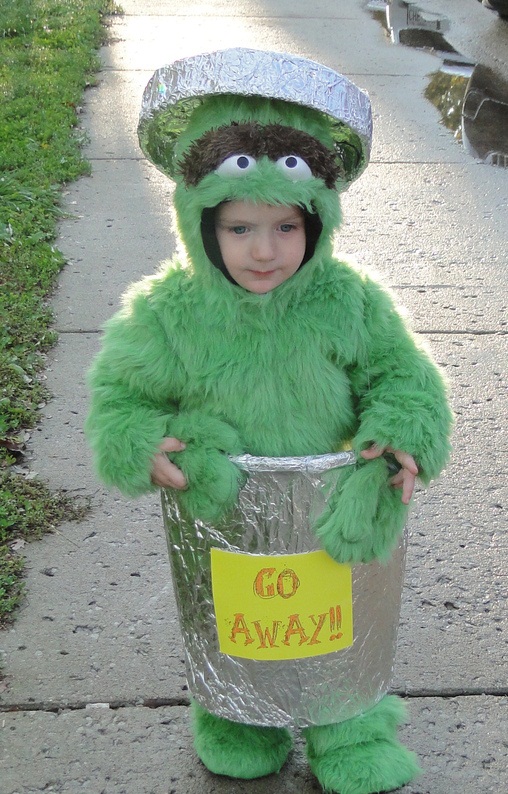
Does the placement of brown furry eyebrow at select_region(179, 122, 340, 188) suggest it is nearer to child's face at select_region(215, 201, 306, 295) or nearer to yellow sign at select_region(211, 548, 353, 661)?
child's face at select_region(215, 201, 306, 295)

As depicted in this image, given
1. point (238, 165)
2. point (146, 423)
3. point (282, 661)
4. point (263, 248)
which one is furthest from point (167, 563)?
point (238, 165)

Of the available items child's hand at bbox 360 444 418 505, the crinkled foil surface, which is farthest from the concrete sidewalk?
child's hand at bbox 360 444 418 505

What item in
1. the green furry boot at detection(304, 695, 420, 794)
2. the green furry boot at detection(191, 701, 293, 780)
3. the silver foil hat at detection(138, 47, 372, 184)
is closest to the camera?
the silver foil hat at detection(138, 47, 372, 184)

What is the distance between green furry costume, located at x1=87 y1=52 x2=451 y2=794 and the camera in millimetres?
2053

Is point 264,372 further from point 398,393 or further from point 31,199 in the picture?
point 31,199

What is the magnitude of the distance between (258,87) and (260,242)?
29 cm

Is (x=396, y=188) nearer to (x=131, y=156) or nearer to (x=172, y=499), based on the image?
(x=131, y=156)

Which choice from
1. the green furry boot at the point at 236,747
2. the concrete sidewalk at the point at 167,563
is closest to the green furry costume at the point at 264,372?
the green furry boot at the point at 236,747

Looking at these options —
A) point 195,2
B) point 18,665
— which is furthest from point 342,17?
point 18,665

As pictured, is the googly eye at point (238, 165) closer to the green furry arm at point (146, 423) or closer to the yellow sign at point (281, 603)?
the green furry arm at point (146, 423)

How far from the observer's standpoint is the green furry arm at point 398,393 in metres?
2.06

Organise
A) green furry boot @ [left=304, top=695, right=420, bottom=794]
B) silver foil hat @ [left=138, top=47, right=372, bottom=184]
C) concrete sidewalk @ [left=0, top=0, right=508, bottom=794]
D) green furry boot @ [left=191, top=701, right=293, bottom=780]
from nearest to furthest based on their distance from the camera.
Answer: silver foil hat @ [left=138, top=47, right=372, bottom=184] → green furry boot @ [left=304, top=695, right=420, bottom=794] → green furry boot @ [left=191, top=701, right=293, bottom=780] → concrete sidewalk @ [left=0, top=0, right=508, bottom=794]

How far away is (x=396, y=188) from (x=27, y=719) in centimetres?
417

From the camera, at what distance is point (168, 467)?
209cm
